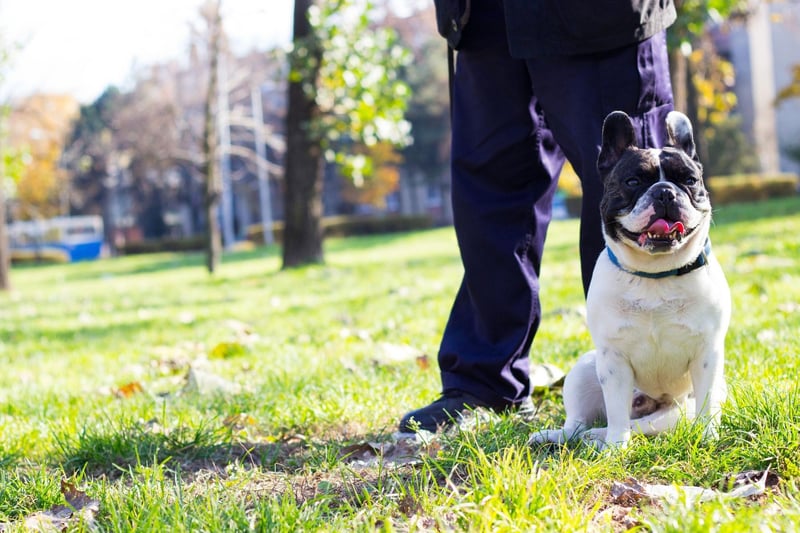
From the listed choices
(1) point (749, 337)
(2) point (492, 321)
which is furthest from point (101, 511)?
(1) point (749, 337)

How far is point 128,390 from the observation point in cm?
391

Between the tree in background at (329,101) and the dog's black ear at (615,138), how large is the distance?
371 inches

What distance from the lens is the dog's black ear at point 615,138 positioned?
2241 millimetres

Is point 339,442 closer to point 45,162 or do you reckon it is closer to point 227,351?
point 227,351

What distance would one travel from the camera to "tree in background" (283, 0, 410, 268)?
11352 mm

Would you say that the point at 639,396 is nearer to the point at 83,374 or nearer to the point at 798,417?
the point at 798,417

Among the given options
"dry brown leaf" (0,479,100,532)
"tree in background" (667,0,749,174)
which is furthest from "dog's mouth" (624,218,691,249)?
"tree in background" (667,0,749,174)

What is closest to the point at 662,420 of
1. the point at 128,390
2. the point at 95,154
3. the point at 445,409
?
the point at 445,409

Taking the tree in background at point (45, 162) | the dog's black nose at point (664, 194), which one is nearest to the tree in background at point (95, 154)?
the tree in background at point (45, 162)

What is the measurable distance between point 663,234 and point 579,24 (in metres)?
0.76

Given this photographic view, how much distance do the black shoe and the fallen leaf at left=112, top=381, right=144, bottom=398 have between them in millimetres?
1673

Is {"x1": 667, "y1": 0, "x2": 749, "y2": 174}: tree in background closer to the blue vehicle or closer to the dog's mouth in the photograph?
the dog's mouth

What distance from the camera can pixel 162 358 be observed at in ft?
16.3

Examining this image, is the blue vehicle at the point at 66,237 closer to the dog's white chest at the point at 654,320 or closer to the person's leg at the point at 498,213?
the person's leg at the point at 498,213
